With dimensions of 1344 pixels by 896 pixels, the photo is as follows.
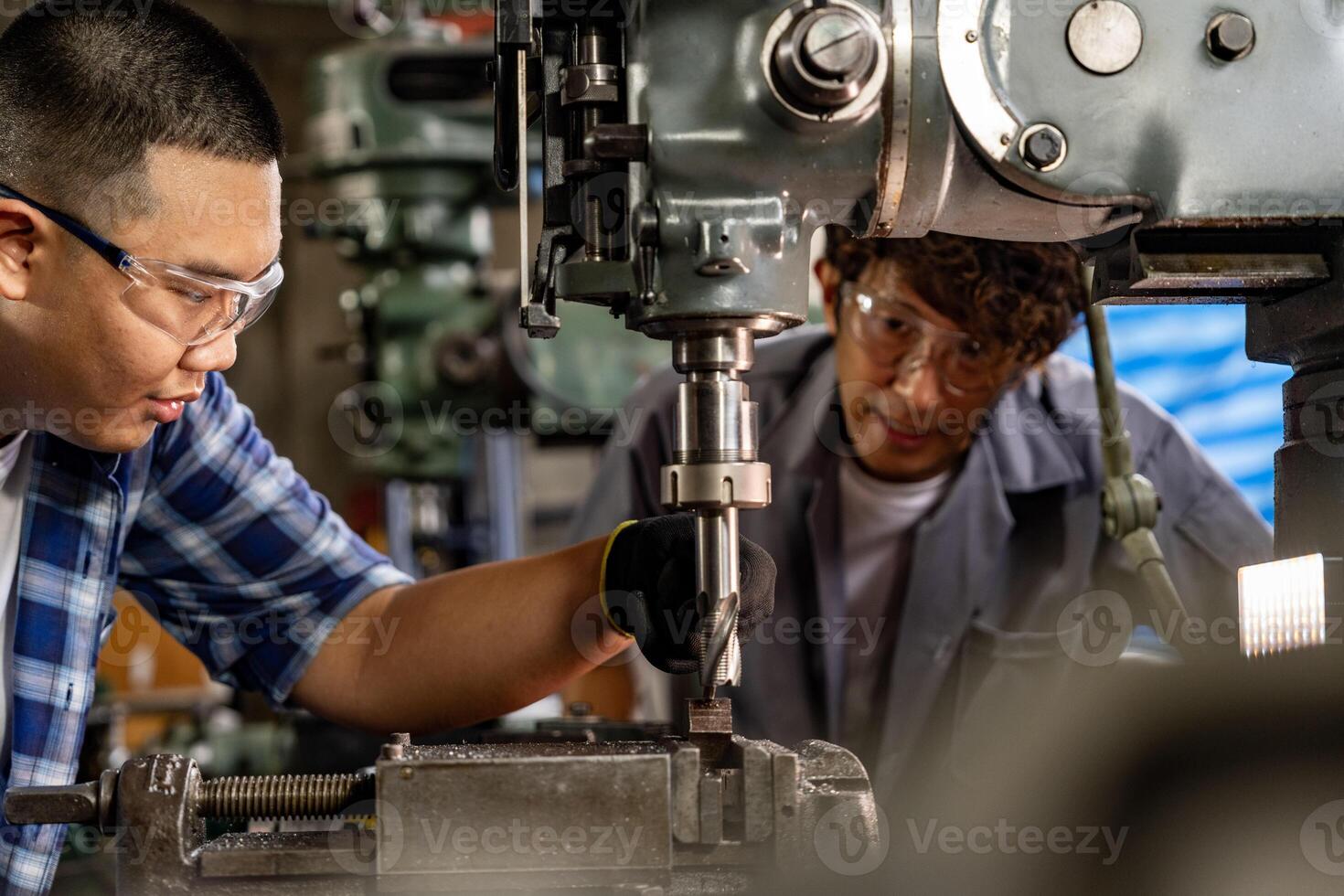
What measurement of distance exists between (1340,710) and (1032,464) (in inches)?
49.7

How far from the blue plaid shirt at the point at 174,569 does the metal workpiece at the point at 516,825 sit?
56cm

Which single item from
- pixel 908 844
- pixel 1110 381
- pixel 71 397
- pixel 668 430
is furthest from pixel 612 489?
pixel 908 844

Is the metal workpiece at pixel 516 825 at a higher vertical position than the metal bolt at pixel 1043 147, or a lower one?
lower

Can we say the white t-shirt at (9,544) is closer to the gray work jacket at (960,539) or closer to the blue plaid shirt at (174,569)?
the blue plaid shirt at (174,569)

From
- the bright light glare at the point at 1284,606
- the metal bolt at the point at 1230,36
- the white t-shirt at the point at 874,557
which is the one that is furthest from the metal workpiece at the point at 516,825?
the white t-shirt at the point at 874,557

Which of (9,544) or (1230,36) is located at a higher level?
(1230,36)

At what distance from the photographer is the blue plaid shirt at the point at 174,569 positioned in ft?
4.42

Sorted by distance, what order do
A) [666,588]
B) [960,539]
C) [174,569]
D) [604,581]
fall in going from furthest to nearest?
[960,539], [174,569], [604,581], [666,588]

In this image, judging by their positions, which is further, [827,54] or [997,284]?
[997,284]

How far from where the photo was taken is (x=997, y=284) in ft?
5.71

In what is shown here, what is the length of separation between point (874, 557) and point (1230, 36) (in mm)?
1237

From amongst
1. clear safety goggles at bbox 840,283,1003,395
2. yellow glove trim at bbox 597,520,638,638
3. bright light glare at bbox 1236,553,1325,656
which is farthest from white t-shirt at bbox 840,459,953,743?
bright light glare at bbox 1236,553,1325,656

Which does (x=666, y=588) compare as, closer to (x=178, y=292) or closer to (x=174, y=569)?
(x=178, y=292)

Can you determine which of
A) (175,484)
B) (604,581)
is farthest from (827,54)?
(175,484)
